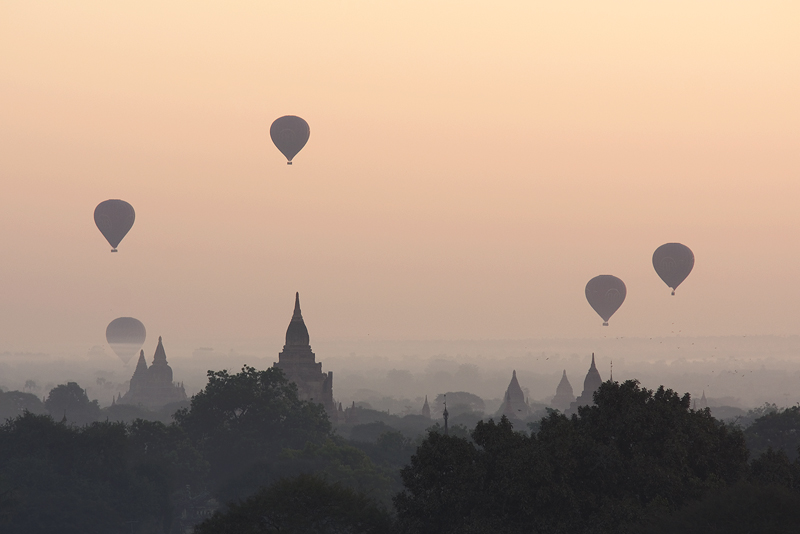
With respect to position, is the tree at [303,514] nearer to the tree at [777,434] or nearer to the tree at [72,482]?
the tree at [72,482]

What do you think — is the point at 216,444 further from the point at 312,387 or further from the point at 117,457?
the point at 312,387

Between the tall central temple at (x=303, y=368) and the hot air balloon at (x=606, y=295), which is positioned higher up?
the hot air balloon at (x=606, y=295)

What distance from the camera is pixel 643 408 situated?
144 ft

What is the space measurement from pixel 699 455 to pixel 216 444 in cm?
7411

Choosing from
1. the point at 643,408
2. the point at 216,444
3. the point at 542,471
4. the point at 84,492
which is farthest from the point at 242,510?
the point at 216,444

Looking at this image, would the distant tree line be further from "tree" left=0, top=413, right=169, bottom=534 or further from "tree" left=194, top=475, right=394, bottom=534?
"tree" left=0, top=413, right=169, bottom=534

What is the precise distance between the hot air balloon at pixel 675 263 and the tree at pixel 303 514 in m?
97.8

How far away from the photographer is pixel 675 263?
138375 mm

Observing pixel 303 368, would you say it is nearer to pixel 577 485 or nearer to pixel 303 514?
pixel 303 514

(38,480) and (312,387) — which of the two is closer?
(38,480)

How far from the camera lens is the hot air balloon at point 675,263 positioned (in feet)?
454

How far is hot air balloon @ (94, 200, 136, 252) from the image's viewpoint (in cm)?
15012

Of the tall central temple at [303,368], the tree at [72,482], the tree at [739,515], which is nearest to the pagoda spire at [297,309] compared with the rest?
the tall central temple at [303,368]

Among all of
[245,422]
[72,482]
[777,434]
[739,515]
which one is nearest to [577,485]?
[739,515]
